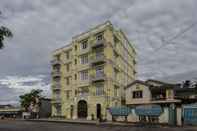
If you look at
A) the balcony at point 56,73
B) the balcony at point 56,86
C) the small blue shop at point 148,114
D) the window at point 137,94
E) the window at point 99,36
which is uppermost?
the window at point 99,36

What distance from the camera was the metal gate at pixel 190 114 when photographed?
43.3m

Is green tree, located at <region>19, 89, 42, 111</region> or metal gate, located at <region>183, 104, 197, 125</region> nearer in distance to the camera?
metal gate, located at <region>183, 104, 197, 125</region>

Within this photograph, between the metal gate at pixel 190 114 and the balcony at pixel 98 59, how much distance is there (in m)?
23.7

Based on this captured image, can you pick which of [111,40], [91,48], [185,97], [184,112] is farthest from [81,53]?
[184,112]

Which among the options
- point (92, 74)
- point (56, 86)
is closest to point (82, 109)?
point (92, 74)

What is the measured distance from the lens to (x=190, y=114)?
43.9 m

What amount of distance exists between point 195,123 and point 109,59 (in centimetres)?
2593

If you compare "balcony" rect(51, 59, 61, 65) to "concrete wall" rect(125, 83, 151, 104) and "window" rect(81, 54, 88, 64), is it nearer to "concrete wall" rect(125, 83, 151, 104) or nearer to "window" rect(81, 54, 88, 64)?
"window" rect(81, 54, 88, 64)

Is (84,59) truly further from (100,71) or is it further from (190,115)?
(190,115)

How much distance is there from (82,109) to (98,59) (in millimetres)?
11800

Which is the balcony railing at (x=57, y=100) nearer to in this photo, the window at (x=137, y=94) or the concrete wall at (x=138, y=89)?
the concrete wall at (x=138, y=89)

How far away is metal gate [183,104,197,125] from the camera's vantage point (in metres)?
A: 43.3

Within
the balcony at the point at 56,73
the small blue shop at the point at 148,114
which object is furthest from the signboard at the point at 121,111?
the balcony at the point at 56,73

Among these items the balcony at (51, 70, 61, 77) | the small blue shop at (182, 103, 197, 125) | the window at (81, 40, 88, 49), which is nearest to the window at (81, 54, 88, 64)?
the window at (81, 40, 88, 49)
